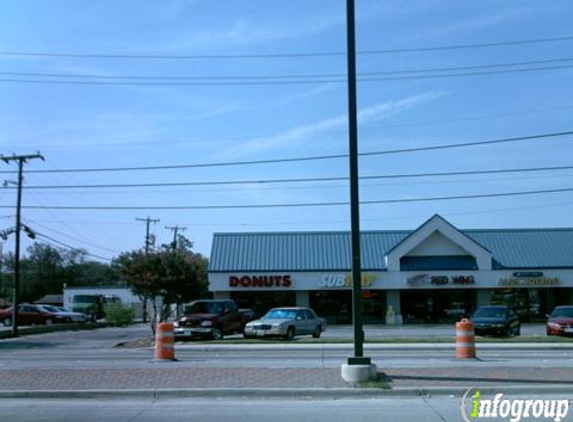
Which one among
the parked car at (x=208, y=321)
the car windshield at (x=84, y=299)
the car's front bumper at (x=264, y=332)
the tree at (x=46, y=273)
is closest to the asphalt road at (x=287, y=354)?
the car's front bumper at (x=264, y=332)

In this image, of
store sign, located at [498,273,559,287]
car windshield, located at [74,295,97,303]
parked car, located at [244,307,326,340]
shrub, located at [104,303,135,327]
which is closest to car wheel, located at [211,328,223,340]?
parked car, located at [244,307,326,340]

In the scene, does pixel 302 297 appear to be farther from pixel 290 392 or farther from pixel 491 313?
pixel 290 392

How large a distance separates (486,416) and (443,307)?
133 ft

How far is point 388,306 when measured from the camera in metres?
48.8

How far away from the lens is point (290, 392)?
11.6 meters

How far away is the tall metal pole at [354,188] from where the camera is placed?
13.3 meters

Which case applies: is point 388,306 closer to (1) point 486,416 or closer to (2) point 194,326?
(2) point 194,326

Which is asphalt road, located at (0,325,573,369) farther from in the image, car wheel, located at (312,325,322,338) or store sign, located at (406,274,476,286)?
store sign, located at (406,274,476,286)

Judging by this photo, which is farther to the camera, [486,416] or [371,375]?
[371,375]

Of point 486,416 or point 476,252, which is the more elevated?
point 476,252

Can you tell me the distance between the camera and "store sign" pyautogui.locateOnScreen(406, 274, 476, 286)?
48.0 meters

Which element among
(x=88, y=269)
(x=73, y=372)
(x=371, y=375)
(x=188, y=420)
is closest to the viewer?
(x=188, y=420)

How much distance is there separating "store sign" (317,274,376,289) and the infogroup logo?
37.1 meters

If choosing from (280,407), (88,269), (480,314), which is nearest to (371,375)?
(280,407)
